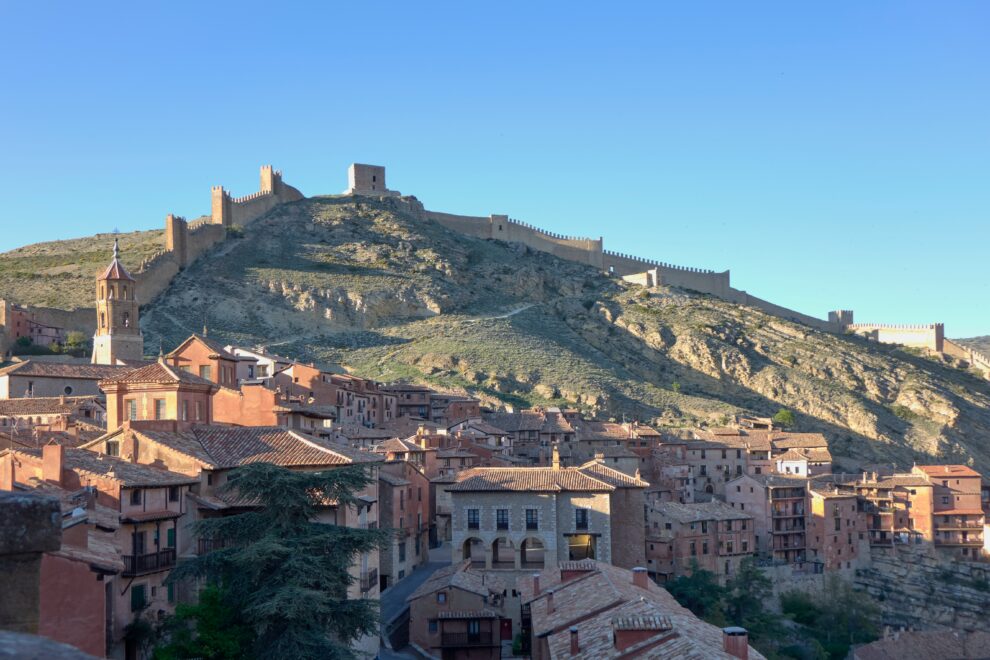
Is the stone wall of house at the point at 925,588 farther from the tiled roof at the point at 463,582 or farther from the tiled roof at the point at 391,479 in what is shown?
the tiled roof at the point at 391,479

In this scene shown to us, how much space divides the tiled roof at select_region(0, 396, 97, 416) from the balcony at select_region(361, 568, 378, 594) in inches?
768

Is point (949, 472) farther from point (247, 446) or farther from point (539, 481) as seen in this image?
point (247, 446)

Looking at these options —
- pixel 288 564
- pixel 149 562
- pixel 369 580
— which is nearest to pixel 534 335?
pixel 369 580

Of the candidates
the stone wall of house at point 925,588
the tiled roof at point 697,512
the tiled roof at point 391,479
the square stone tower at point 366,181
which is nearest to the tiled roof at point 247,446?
the tiled roof at point 391,479

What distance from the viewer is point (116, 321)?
72000 millimetres

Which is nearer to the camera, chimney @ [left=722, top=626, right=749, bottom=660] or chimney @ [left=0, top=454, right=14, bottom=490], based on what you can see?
chimney @ [left=722, top=626, right=749, bottom=660]

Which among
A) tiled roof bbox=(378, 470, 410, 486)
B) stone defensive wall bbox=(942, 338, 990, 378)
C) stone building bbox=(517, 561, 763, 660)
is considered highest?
stone defensive wall bbox=(942, 338, 990, 378)

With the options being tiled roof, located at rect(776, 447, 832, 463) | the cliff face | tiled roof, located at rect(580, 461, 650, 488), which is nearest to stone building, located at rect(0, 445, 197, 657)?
tiled roof, located at rect(580, 461, 650, 488)

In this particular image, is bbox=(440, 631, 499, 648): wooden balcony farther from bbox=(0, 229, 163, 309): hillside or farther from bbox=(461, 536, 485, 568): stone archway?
bbox=(0, 229, 163, 309): hillside

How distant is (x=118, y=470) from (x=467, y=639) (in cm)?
1378

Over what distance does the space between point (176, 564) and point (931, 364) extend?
11598 centimetres

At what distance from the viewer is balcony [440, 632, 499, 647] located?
111ft

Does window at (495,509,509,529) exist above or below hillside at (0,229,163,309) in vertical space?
below

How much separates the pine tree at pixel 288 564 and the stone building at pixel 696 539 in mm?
27639
